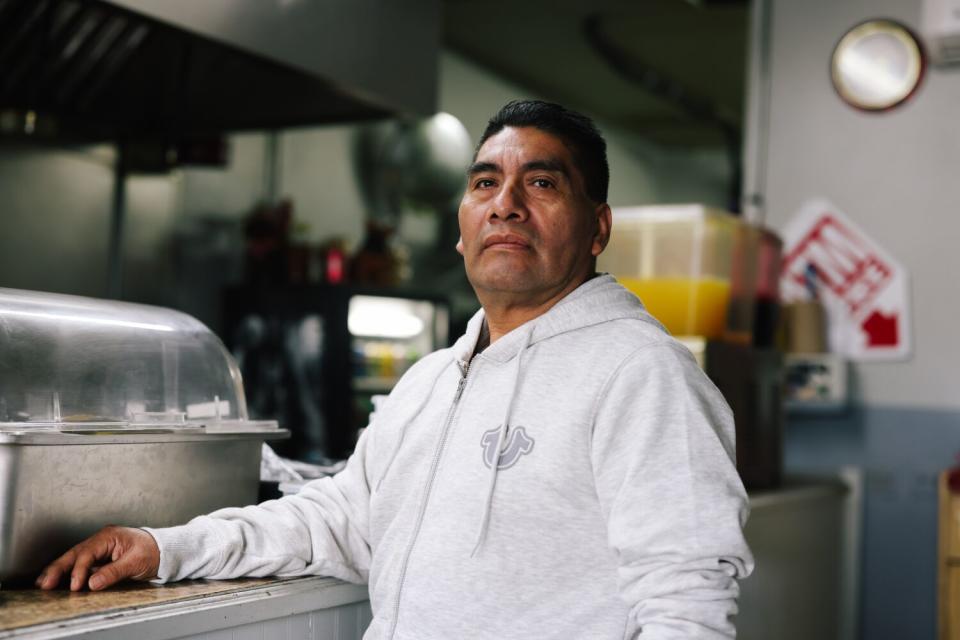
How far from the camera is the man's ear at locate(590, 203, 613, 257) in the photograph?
5.55 feet

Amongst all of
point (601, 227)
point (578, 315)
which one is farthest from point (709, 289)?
point (578, 315)

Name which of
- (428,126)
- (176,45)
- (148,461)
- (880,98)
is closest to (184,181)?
(428,126)

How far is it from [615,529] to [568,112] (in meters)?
0.67

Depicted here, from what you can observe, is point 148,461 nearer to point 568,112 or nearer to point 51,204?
point 568,112

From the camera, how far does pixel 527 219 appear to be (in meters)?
1.60

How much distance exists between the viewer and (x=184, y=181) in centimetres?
490

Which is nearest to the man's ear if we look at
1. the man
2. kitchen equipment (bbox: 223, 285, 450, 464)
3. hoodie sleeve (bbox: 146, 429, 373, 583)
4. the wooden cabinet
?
the man

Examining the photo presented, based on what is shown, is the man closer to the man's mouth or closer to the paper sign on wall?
the man's mouth

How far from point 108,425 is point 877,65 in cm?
331

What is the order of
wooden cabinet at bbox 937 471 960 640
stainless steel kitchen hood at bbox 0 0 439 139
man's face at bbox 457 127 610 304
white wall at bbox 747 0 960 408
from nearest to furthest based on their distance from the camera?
man's face at bbox 457 127 610 304, stainless steel kitchen hood at bbox 0 0 439 139, wooden cabinet at bbox 937 471 960 640, white wall at bbox 747 0 960 408

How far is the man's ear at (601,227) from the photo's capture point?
169 cm

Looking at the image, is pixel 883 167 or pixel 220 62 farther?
pixel 883 167

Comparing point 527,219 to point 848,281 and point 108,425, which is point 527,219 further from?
point 848,281

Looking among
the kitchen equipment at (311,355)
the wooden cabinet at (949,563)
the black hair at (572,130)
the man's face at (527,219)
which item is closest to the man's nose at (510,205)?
the man's face at (527,219)
